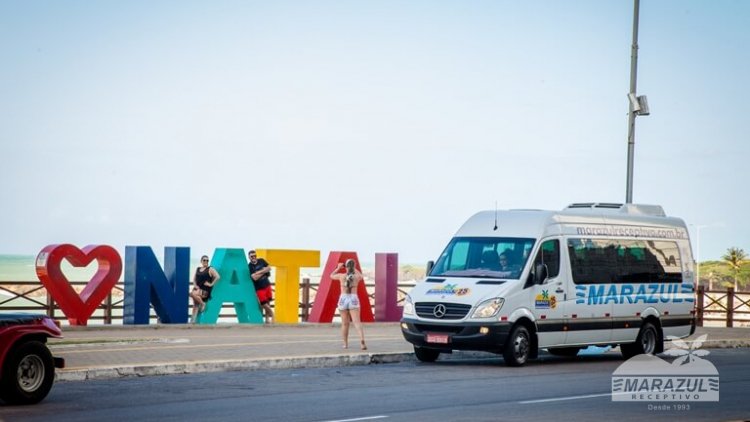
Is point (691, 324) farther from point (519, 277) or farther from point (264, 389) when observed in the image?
point (264, 389)

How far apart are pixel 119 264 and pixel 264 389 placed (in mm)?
13804

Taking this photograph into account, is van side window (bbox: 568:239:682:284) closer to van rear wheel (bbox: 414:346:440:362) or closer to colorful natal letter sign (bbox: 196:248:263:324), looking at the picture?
van rear wheel (bbox: 414:346:440:362)

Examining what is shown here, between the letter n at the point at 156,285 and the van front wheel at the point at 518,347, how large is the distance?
11207 mm

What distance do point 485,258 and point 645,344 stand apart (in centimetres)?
446

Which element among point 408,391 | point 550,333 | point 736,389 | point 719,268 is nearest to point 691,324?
point 550,333

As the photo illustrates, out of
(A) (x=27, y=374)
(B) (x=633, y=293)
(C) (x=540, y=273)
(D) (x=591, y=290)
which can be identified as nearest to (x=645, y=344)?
(B) (x=633, y=293)

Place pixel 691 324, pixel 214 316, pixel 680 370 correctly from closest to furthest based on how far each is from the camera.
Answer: pixel 680 370
pixel 691 324
pixel 214 316

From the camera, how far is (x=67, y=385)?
17.4 meters

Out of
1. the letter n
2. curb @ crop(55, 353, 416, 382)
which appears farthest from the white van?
the letter n

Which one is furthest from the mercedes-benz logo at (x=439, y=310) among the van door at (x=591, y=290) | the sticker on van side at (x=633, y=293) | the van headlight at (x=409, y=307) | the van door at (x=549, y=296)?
the sticker on van side at (x=633, y=293)

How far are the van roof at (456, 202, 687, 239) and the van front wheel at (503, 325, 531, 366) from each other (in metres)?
1.80

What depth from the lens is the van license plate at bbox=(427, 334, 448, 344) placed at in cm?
2142

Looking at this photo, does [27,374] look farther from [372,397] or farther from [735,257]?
[735,257]

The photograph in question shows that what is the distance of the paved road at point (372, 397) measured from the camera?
13992mm
